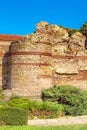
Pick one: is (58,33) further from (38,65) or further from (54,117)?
(54,117)

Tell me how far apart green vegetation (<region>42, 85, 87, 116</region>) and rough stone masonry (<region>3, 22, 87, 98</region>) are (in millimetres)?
1516

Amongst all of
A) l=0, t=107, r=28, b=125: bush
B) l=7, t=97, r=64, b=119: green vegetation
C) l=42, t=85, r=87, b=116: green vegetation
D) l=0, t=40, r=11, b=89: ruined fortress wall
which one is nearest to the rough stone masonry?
l=0, t=40, r=11, b=89: ruined fortress wall

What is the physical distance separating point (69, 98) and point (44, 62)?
3.61 m

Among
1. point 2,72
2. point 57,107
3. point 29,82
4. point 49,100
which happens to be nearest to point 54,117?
point 57,107

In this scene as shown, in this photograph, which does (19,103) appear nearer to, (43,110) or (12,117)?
(43,110)

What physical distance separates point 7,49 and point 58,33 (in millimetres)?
3760

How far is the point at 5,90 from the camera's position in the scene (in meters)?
25.9

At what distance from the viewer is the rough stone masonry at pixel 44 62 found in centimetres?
2548

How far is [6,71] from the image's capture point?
1072 inches

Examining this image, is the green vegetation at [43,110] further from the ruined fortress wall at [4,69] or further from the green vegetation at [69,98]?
the ruined fortress wall at [4,69]

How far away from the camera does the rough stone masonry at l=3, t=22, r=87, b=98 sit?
25484 mm

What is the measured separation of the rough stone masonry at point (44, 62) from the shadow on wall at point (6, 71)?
0.07 m

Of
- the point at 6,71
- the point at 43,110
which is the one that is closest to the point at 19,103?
the point at 43,110

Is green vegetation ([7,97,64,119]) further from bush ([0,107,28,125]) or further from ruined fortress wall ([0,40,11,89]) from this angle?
ruined fortress wall ([0,40,11,89])
